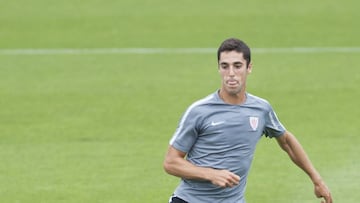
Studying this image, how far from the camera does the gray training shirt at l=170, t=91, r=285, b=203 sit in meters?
9.05

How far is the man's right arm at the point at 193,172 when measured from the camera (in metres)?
8.66

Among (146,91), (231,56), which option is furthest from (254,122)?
(146,91)

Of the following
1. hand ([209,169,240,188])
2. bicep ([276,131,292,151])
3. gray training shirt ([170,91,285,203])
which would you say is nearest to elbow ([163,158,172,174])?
gray training shirt ([170,91,285,203])

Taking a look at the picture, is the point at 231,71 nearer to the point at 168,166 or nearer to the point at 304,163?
the point at 168,166

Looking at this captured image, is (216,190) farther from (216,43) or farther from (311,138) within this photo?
(216,43)

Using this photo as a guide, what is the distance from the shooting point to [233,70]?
8922mm

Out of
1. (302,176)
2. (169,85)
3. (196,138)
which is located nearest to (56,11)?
(169,85)

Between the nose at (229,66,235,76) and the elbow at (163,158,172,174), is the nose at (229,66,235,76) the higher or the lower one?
the higher one

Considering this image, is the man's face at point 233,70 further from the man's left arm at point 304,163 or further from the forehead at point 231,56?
the man's left arm at point 304,163

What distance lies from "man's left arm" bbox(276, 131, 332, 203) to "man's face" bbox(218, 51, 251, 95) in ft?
2.82

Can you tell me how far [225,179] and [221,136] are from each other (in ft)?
1.72

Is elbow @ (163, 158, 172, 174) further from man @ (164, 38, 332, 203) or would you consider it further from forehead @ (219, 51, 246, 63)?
forehead @ (219, 51, 246, 63)

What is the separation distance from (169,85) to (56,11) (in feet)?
20.8

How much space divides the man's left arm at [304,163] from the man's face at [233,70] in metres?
0.86
